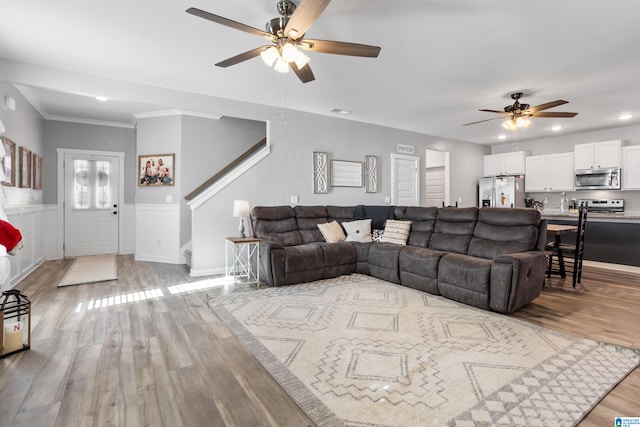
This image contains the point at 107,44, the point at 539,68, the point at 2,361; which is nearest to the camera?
the point at 2,361

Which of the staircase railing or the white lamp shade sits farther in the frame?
the staircase railing

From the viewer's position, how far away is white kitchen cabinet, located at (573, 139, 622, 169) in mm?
6113

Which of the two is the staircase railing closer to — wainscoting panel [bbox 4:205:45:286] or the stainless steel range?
wainscoting panel [bbox 4:205:45:286]

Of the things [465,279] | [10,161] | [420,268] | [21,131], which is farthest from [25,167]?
[465,279]

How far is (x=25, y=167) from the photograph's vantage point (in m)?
4.68

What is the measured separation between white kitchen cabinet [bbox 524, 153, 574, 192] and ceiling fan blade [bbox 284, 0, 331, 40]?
7.14 meters

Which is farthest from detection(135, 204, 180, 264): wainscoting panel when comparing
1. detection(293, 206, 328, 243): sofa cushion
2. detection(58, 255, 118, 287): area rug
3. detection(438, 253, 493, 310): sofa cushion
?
detection(438, 253, 493, 310): sofa cushion

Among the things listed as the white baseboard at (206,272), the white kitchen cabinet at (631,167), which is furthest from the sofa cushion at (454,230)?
the white kitchen cabinet at (631,167)

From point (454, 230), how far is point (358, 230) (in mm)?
1414

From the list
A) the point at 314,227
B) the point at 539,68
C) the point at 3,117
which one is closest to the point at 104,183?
the point at 3,117

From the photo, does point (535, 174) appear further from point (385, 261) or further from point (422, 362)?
point (422, 362)

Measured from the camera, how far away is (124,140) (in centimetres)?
668

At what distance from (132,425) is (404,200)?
6.18 metres

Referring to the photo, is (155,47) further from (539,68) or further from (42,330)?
(539,68)
